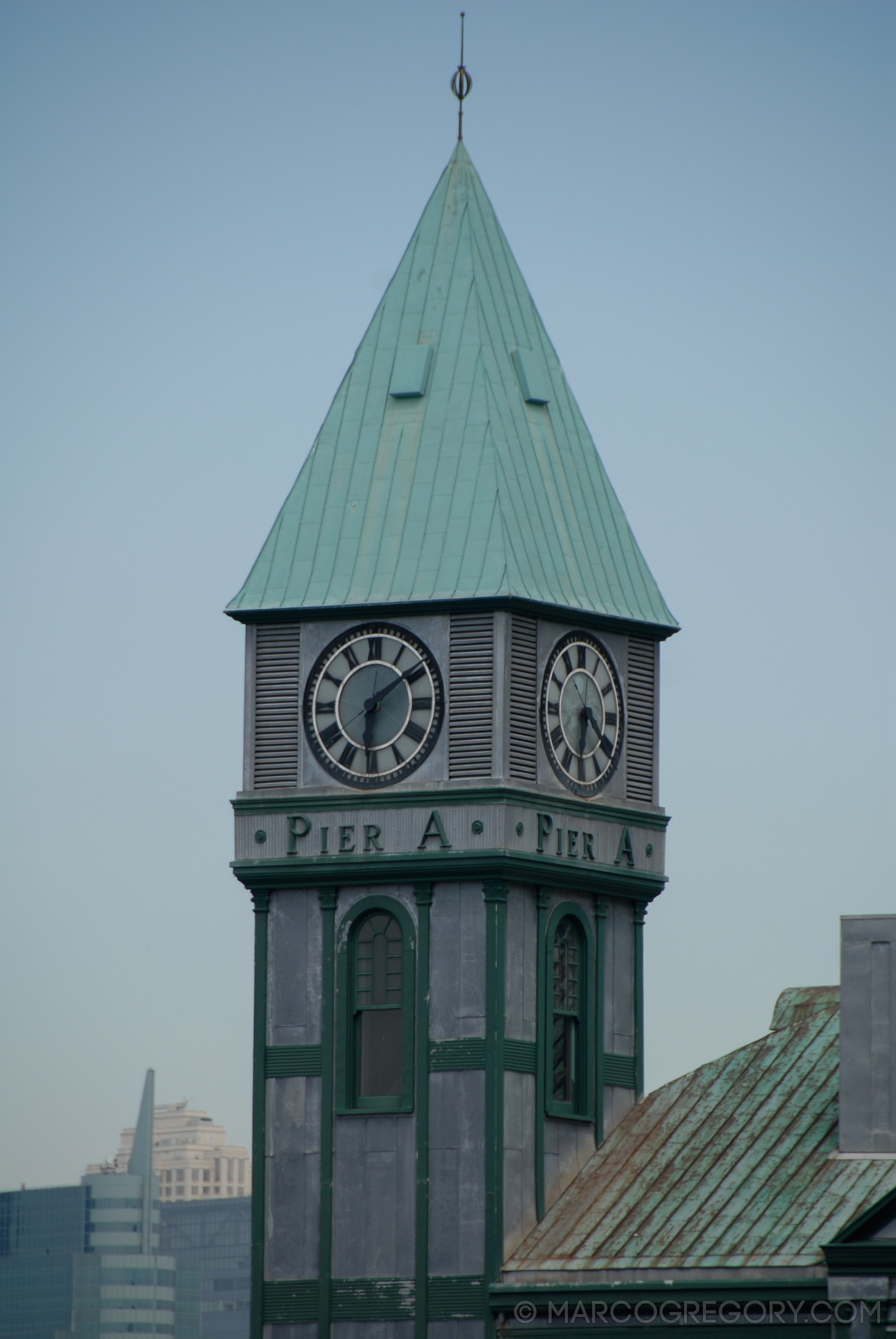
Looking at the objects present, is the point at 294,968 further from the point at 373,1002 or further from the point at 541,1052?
the point at 541,1052

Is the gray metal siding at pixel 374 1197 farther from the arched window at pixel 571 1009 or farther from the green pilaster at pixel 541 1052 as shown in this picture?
the arched window at pixel 571 1009

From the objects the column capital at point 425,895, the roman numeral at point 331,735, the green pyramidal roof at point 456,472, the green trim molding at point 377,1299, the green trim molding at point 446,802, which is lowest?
the green trim molding at point 377,1299

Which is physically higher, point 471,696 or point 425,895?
point 471,696

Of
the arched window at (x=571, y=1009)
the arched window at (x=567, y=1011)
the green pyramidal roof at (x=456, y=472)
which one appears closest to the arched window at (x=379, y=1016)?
the arched window at (x=571, y=1009)

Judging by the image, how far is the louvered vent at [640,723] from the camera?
217ft

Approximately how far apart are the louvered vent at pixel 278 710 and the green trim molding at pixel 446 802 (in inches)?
15.1

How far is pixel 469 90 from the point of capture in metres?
68.7

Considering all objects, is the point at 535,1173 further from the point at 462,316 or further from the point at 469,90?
the point at 469,90

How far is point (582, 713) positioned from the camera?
213ft

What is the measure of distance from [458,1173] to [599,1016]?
451 cm

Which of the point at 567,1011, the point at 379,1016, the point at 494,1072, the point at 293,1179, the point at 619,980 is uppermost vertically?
the point at 619,980

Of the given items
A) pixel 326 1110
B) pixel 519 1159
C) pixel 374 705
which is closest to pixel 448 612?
pixel 374 705

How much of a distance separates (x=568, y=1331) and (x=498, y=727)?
10369mm

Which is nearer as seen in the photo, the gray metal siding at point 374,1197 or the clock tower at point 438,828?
the gray metal siding at point 374,1197
